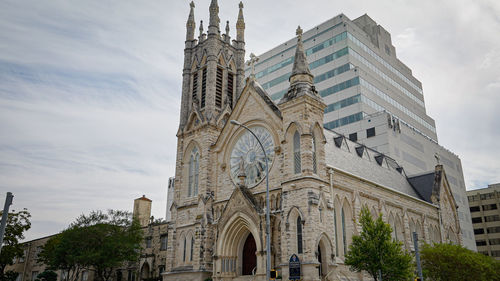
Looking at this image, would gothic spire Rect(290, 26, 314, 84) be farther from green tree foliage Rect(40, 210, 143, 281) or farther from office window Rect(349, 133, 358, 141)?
office window Rect(349, 133, 358, 141)

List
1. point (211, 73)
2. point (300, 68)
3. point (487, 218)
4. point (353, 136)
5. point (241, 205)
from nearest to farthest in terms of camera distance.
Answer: point (241, 205) < point (300, 68) < point (211, 73) < point (353, 136) < point (487, 218)

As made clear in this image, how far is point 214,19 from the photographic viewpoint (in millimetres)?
39438

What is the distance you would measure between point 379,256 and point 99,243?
25.8m

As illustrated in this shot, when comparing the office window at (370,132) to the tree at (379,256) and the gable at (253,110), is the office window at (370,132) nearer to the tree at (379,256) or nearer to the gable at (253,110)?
the gable at (253,110)

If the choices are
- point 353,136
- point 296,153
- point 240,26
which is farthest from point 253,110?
point 353,136

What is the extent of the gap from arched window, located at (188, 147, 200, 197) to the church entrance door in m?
7.05

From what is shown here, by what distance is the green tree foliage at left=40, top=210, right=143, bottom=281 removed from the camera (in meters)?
37.5

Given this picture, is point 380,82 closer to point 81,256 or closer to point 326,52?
A: point 326,52

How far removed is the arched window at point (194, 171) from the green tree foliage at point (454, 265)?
18428 mm

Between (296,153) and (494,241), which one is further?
(494,241)

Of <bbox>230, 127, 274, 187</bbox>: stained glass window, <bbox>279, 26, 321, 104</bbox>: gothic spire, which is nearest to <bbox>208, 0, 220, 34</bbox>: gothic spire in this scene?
<bbox>279, 26, 321, 104</bbox>: gothic spire

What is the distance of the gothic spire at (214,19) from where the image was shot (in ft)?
128

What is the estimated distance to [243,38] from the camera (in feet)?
138

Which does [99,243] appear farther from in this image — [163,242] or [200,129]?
[200,129]
